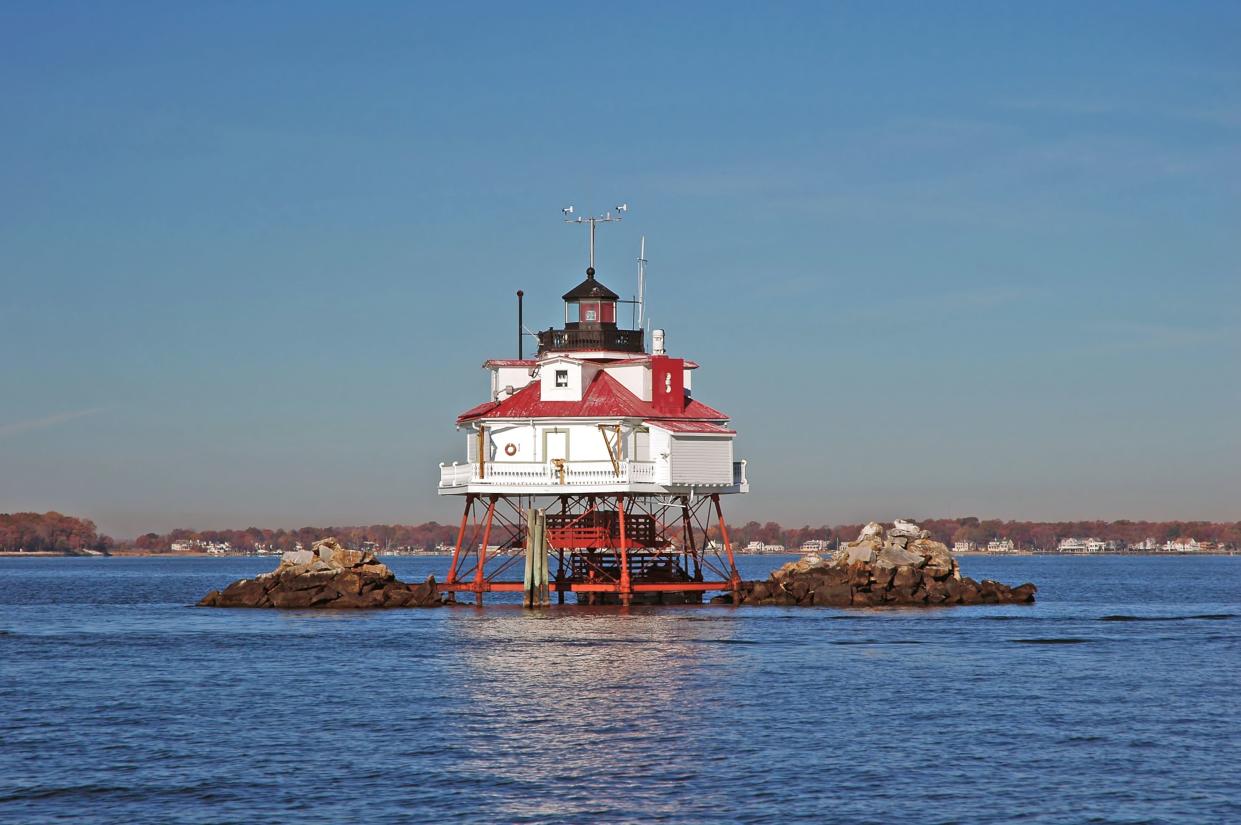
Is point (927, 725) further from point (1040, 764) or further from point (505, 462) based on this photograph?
point (505, 462)

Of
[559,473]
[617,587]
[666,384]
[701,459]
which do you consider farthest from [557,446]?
[617,587]

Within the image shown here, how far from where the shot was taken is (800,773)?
30.6 m

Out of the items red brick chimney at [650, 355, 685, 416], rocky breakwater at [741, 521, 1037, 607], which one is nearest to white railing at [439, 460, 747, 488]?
red brick chimney at [650, 355, 685, 416]

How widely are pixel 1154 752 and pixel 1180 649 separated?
75.8ft

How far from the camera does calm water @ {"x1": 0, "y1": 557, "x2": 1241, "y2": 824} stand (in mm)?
28031

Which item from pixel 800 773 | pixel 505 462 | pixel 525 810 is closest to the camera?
pixel 525 810

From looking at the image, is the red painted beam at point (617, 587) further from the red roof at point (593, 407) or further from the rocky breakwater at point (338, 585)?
the red roof at point (593, 407)

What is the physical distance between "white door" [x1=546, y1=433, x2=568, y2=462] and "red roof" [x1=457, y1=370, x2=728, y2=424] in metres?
0.92

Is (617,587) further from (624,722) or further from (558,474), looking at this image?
(624,722)

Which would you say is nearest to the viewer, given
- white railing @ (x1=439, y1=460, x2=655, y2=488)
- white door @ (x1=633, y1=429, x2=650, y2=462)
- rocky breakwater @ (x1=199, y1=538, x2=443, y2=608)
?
white railing @ (x1=439, y1=460, x2=655, y2=488)

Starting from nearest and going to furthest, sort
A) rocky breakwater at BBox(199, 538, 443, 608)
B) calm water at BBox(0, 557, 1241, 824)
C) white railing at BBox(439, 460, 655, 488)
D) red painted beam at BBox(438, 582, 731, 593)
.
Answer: calm water at BBox(0, 557, 1241, 824)
white railing at BBox(439, 460, 655, 488)
red painted beam at BBox(438, 582, 731, 593)
rocky breakwater at BBox(199, 538, 443, 608)

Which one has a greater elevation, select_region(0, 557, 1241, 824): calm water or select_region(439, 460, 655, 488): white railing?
select_region(439, 460, 655, 488): white railing

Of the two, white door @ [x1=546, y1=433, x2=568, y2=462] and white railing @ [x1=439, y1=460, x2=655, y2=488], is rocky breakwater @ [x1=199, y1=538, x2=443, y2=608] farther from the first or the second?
white door @ [x1=546, y1=433, x2=568, y2=462]

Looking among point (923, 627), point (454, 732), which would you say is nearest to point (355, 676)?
point (454, 732)
